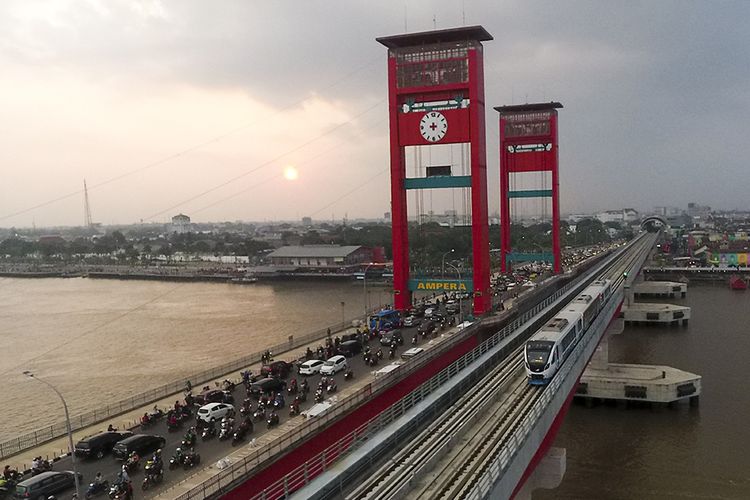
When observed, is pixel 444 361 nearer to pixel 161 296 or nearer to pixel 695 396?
pixel 695 396

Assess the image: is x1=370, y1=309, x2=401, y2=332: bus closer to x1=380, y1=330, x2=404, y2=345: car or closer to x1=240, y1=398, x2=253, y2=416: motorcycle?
x1=380, y1=330, x2=404, y2=345: car

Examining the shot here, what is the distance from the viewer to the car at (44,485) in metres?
10.6

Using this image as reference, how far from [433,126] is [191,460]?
19640 mm

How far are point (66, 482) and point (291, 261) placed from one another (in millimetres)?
80533

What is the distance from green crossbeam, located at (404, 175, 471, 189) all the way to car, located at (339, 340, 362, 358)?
9.53m

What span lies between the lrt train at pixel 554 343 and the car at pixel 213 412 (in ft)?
27.9

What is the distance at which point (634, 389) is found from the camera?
2714 centimetres

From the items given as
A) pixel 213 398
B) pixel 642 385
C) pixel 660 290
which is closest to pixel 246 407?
pixel 213 398

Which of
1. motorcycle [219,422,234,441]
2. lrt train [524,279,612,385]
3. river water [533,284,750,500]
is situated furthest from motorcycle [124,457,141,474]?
river water [533,284,750,500]

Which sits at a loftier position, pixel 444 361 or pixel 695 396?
pixel 444 361

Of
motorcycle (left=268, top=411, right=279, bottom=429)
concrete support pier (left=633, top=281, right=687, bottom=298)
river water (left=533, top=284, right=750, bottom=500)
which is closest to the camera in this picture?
motorcycle (left=268, top=411, right=279, bottom=429)

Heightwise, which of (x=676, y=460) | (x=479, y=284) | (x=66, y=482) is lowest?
(x=676, y=460)

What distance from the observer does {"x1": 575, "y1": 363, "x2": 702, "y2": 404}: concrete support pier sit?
2648 cm

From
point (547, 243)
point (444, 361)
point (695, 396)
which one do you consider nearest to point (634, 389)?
point (695, 396)
